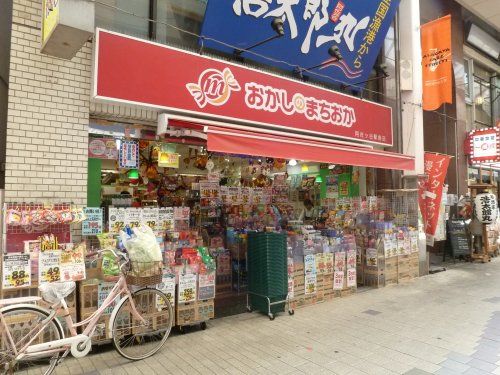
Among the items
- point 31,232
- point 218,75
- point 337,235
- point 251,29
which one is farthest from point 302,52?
point 31,232

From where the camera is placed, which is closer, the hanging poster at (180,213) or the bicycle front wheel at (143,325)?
the bicycle front wheel at (143,325)

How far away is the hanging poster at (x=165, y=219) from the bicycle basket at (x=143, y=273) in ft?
5.01

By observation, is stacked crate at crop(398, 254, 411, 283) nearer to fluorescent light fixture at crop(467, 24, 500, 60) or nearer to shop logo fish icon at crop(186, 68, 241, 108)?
shop logo fish icon at crop(186, 68, 241, 108)

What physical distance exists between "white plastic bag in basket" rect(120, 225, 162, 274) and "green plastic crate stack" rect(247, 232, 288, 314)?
228cm

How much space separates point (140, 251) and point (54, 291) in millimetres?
977

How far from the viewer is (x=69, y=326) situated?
4.16 meters

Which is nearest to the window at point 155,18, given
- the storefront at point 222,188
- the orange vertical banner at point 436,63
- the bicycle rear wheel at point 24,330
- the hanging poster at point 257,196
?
the storefront at point 222,188

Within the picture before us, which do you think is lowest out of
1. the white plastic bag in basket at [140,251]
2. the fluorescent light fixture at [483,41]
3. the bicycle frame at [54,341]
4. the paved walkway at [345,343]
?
the paved walkway at [345,343]

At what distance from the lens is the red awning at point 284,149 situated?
529cm

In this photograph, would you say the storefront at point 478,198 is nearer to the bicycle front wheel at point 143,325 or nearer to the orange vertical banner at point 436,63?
the orange vertical banner at point 436,63

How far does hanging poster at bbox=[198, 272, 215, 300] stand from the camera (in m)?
5.68

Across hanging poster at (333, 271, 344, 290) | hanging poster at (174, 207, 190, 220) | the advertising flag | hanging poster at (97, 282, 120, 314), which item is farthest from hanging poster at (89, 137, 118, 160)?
the advertising flag

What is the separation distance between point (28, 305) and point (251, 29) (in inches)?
253

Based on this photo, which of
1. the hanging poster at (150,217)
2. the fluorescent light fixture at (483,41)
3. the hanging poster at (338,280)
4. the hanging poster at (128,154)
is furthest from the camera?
the fluorescent light fixture at (483,41)
